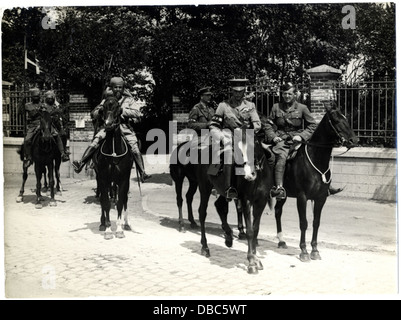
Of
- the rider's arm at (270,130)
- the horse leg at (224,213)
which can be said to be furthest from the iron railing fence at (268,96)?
the horse leg at (224,213)

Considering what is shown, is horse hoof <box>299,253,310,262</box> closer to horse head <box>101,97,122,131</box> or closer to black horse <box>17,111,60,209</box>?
horse head <box>101,97,122,131</box>

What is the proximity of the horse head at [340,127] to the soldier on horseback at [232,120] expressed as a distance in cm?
107

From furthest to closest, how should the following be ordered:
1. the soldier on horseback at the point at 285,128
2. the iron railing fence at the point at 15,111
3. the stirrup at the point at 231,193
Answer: the iron railing fence at the point at 15,111 → the soldier on horseback at the point at 285,128 → the stirrup at the point at 231,193

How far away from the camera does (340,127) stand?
23.1 feet

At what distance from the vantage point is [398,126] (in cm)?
602

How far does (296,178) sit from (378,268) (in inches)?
69.8

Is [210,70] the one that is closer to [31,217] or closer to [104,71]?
[104,71]

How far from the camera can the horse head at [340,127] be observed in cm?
698

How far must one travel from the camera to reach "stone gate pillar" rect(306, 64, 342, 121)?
41.2ft

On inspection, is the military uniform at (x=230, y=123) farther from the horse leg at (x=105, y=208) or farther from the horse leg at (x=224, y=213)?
the horse leg at (x=105, y=208)

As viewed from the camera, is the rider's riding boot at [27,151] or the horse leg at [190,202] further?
the rider's riding boot at [27,151]

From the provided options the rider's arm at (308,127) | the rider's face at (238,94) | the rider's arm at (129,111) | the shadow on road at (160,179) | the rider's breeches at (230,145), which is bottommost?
the shadow on road at (160,179)
